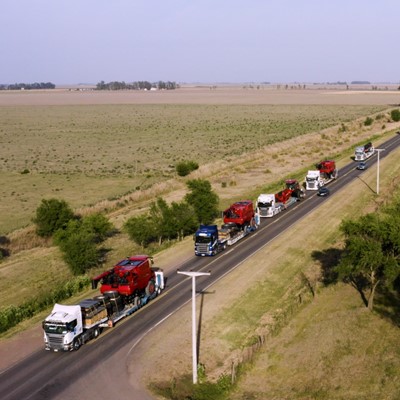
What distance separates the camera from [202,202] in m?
67.6

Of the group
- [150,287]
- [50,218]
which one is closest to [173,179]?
[50,218]

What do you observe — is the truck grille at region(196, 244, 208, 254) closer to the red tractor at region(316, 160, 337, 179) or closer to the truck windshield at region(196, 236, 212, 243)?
the truck windshield at region(196, 236, 212, 243)

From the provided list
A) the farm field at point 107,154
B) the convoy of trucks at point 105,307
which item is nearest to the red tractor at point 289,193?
the farm field at point 107,154

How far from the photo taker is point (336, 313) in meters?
40.7

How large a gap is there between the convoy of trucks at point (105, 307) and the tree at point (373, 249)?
605 inches

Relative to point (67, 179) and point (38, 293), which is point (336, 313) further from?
point (67, 179)

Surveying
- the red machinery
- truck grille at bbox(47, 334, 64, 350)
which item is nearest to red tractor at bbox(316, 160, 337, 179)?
the red machinery

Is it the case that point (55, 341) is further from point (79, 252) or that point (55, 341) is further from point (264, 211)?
point (264, 211)

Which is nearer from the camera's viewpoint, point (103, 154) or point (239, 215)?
point (239, 215)

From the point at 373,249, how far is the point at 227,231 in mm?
20327

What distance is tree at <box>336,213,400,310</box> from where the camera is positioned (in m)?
39.2

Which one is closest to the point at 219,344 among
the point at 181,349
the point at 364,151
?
the point at 181,349

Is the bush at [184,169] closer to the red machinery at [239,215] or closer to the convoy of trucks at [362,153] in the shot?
the convoy of trucks at [362,153]

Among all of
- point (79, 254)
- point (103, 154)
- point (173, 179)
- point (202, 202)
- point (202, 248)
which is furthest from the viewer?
point (103, 154)
